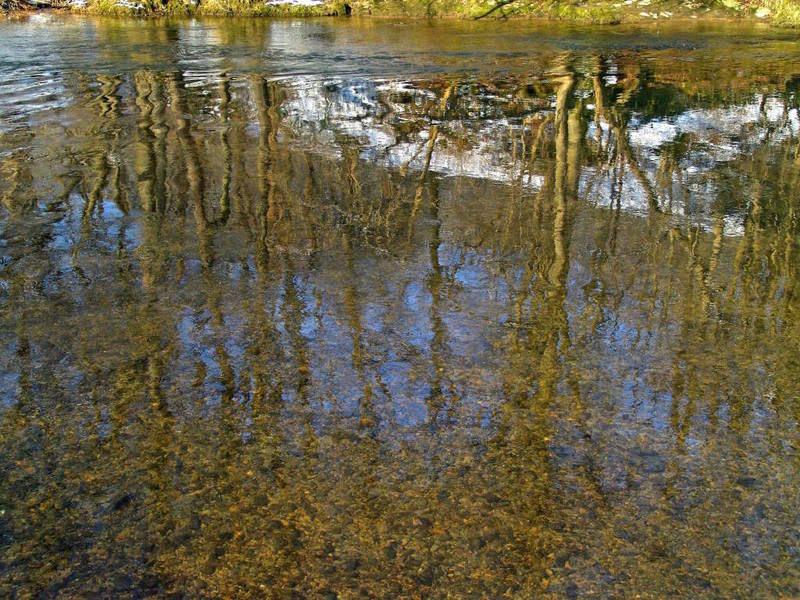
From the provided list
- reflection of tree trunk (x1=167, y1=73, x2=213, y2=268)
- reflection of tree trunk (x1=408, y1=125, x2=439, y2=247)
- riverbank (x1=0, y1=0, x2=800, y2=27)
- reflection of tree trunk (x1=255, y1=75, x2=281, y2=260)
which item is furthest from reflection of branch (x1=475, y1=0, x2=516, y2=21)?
reflection of tree trunk (x1=408, y1=125, x2=439, y2=247)

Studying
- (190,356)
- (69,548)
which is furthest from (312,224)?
(69,548)

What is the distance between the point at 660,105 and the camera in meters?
9.56

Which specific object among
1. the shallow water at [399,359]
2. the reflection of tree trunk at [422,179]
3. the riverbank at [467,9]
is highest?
the riverbank at [467,9]

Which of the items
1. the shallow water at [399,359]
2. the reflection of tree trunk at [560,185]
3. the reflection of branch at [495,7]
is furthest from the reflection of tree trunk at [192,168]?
the reflection of branch at [495,7]

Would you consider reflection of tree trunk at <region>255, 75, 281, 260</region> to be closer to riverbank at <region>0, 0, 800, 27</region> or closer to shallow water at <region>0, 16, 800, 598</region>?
shallow water at <region>0, 16, 800, 598</region>

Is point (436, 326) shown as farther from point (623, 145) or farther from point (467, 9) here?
point (467, 9)

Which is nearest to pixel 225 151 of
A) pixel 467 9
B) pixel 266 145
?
pixel 266 145

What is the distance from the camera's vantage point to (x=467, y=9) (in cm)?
1922

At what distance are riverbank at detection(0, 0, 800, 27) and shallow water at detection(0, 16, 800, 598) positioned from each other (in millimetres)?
11245

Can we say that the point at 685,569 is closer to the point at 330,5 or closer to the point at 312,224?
the point at 312,224

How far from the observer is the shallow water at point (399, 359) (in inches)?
103

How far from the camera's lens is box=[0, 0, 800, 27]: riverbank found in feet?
60.7

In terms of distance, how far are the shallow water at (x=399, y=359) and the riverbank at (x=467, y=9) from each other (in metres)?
11.2

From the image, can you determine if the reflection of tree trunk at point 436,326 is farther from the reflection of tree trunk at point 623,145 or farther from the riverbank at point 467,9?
the riverbank at point 467,9
